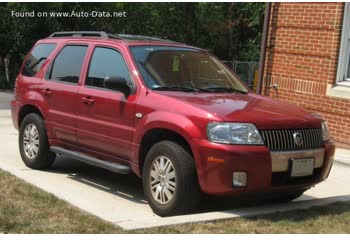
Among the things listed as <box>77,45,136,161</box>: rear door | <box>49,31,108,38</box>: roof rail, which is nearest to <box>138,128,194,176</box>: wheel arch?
<box>77,45,136,161</box>: rear door

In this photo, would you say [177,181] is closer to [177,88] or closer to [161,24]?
[177,88]

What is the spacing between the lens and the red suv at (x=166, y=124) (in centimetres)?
516

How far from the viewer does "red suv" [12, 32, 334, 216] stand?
5.16 metres

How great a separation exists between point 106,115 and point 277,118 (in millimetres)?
1937

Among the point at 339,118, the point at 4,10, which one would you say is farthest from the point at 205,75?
the point at 4,10

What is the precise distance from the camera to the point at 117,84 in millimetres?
5922

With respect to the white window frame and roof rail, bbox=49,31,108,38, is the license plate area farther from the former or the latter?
the white window frame

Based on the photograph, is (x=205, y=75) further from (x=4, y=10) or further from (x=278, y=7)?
(x=4, y=10)

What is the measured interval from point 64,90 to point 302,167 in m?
3.09

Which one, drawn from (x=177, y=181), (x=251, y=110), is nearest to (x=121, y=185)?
(x=177, y=181)

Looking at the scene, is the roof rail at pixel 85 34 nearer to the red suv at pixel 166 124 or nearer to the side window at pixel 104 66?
the red suv at pixel 166 124

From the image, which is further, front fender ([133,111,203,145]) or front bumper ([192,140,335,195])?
front fender ([133,111,203,145])

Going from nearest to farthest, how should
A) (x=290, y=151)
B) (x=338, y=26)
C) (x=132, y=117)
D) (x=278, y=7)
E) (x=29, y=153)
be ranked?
(x=290, y=151) < (x=132, y=117) < (x=29, y=153) < (x=338, y=26) < (x=278, y=7)

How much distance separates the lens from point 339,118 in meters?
9.93
